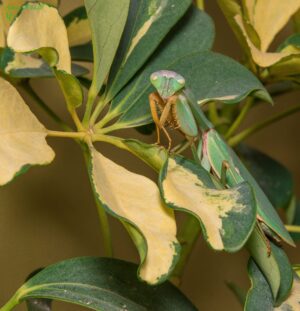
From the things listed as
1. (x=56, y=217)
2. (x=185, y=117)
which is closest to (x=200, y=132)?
(x=185, y=117)

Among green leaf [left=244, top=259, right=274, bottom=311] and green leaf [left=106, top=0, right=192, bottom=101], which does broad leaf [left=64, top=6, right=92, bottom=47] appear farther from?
green leaf [left=244, top=259, right=274, bottom=311]

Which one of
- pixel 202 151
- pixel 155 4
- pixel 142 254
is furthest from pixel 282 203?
pixel 142 254

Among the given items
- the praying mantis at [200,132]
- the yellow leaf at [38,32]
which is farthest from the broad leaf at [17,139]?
the praying mantis at [200,132]

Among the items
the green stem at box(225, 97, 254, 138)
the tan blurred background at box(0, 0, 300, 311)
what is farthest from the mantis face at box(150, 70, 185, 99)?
the tan blurred background at box(0, 0, 300, 311)

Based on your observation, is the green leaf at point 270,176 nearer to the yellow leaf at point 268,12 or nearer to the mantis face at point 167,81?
the yellow leaf at point 268,12

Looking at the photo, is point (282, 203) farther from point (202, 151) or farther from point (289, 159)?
point (289, 159)

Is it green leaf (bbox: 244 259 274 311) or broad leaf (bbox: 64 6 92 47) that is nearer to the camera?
green leaf (bbox: 244 259 274 311)
